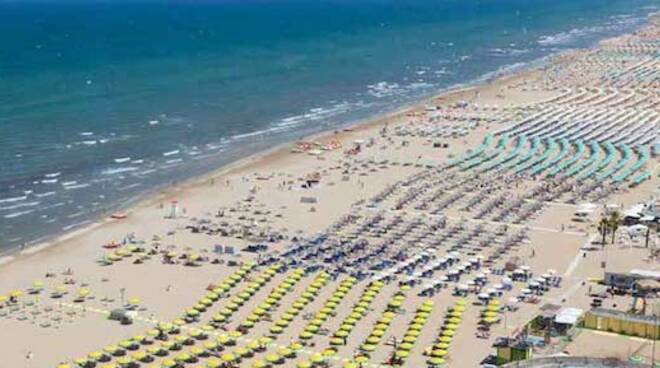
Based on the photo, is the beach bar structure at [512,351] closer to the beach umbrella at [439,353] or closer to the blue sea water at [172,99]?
the beach umbrella at [439,353]

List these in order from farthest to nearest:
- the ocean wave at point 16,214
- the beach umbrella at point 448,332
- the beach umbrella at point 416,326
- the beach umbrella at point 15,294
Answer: the ocean wave at point 16,214 → the beach umbrella at point 15,294 → the beach umbrella at point 416,326 → the beach umbrella at point 448,332

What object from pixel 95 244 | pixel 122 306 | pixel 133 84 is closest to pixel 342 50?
pixel 133 84

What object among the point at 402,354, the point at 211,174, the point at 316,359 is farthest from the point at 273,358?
the point at 211,174

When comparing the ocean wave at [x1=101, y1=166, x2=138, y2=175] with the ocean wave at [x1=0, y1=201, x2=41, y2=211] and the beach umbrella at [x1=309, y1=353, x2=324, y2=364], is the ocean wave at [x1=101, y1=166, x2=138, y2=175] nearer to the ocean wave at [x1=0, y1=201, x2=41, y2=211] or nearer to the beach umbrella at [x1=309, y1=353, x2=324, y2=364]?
the ocean wave at [x1=0, y1=201, x2=41, y2=211]

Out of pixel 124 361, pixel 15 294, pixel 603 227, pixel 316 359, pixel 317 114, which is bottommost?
pixel 124 361

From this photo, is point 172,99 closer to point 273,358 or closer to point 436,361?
point 273,358

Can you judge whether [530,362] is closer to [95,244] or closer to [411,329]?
[411,329]

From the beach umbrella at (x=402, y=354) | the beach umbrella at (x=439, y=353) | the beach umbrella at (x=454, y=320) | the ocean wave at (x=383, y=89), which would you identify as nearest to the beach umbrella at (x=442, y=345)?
the beach umbrella at (x=439, y=353)
